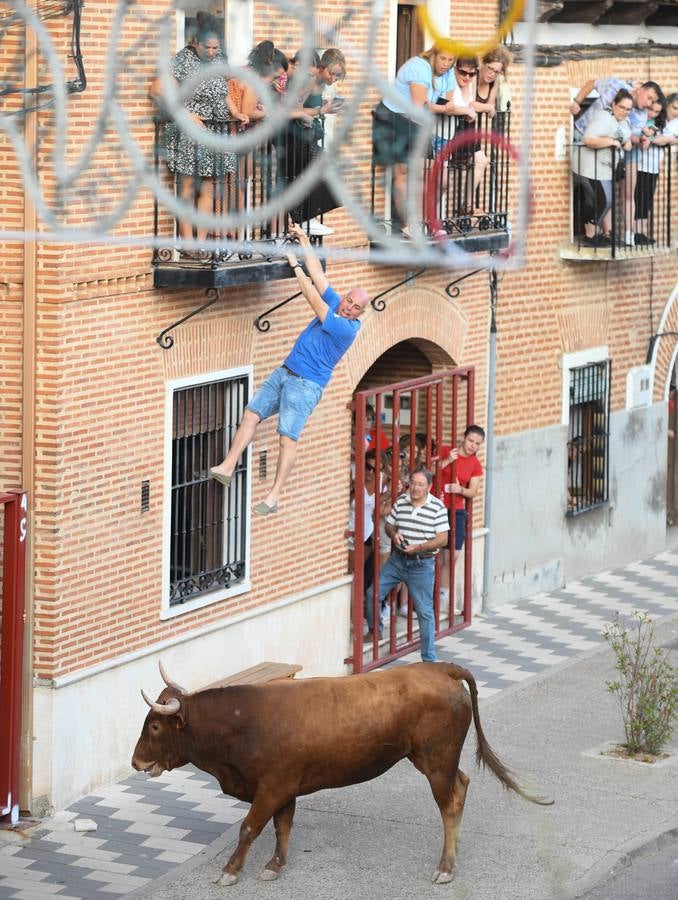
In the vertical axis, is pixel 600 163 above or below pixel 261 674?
above

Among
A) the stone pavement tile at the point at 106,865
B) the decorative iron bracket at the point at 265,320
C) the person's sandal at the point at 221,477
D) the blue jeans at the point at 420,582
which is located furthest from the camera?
the blue jeans at the point at 420,582

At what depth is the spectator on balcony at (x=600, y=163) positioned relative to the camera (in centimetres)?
2055

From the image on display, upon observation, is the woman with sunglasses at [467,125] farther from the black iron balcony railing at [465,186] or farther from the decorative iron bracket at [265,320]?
the decorative iron bracket at [265,320]

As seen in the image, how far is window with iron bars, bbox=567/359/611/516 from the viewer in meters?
21.7

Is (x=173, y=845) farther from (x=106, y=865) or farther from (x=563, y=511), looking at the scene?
(x=563, y=511)

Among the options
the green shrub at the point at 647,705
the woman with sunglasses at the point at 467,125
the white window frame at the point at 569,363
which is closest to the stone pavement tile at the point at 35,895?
the green shrub at the point at 647,705

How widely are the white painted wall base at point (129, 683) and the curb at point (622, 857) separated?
146 inches

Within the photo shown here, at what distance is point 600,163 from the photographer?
68.2ft

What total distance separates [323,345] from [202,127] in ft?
6.23

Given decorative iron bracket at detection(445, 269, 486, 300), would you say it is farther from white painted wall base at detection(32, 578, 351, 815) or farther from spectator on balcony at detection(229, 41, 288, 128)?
spectator on balcony at detection(229, 41, 288, 128)

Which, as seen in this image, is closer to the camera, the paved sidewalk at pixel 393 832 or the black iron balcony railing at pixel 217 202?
the paved sidewalk at pixel 393 832

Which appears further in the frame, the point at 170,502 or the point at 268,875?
the point at 170,502

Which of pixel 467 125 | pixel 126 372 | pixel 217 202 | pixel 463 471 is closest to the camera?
pixel 126 372

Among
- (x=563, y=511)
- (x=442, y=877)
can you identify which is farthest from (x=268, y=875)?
(x=563, y=511)
